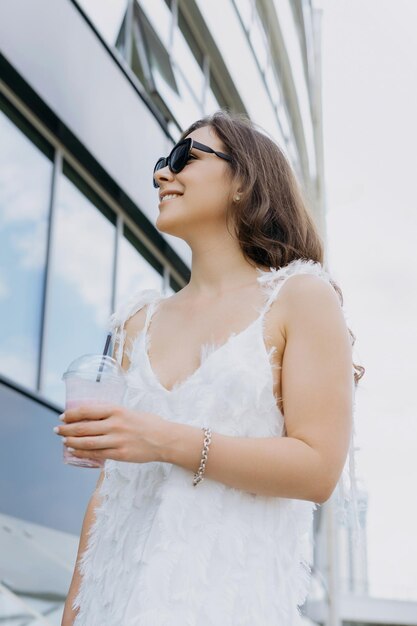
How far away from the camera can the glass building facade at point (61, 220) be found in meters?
5.62

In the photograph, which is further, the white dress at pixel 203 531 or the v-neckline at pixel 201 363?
the v-neckline at pixel 201 363

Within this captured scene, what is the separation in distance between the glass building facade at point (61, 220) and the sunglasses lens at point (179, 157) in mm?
2340

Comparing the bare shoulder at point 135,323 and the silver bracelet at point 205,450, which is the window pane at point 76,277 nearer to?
the bare shoulder at point 135,323

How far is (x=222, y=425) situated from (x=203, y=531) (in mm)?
201

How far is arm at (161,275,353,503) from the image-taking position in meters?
1.64

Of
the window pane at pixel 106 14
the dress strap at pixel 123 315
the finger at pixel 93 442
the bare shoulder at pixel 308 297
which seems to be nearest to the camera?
the finger at pixel 93 442

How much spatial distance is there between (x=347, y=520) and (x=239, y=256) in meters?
0.62

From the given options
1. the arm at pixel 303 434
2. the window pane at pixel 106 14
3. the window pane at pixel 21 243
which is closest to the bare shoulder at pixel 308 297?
the arm at pixel 303 434

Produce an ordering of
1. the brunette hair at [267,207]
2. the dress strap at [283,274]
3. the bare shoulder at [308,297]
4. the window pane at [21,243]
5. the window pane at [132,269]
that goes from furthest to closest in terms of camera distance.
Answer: the window pane at [132,269] < the window pane at [21,243] < the brunette hair at [267,207] < the dress strap at [283,274] < the bare shoulder at [308,297]

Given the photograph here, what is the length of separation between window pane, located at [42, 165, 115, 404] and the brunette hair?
14.5ft

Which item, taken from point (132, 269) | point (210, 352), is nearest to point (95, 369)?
point (210, 352)

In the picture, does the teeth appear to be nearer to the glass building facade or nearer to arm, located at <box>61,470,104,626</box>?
arm, located at <box>61,470,104,626</box>

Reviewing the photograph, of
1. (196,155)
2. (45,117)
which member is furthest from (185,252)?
(196,155)

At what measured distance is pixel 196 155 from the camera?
213cm
